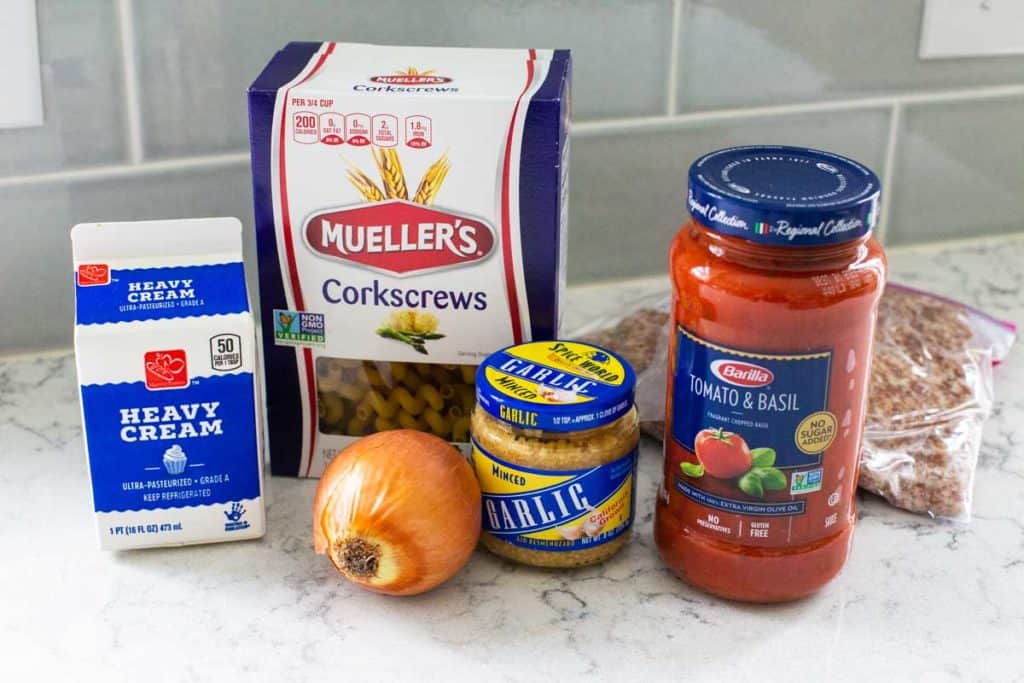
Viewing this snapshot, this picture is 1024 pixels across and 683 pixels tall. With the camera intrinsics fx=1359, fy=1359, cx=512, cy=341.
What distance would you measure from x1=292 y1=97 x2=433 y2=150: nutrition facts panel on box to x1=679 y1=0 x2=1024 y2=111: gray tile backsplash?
0.40 m

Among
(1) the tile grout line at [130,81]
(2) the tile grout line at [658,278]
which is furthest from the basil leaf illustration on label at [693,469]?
(1) the tile grout line at [130,81]

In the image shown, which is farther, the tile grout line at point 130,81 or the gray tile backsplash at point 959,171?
the gray tile backsplash at point 959,171

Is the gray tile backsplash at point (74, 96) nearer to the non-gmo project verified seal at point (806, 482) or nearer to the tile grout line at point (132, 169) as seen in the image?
the tile grout line at point (132, 169)

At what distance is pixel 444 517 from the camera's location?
2.86 feet

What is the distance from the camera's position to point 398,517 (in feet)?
2.82

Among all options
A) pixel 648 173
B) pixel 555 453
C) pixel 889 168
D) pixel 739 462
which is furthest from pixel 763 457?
pixel 889 168

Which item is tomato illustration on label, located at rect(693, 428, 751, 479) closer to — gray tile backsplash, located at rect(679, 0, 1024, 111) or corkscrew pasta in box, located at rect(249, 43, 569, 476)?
corkscrew pasta in box, located at rect(249, 43, 569, 476)

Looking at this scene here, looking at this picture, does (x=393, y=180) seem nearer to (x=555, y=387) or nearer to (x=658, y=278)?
(x=555, y=387)

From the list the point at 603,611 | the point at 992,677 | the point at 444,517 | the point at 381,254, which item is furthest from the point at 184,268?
the point at 992,677

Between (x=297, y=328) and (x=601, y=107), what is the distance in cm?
40

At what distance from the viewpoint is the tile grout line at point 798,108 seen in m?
1.24

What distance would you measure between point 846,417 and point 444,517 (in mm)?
261

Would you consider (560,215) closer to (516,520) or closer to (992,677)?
(516,520)

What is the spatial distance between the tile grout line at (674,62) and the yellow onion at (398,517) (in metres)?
0.49
